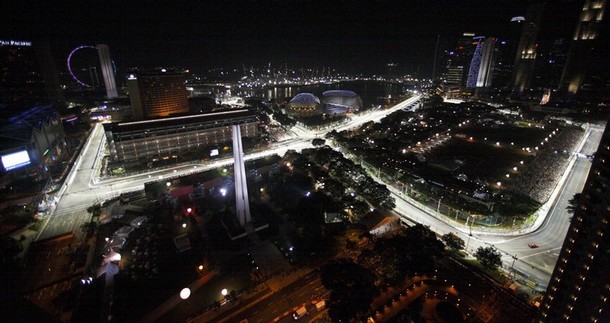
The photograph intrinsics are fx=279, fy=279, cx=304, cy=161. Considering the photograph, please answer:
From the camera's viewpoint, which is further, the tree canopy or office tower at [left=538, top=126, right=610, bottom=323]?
the tree canopy

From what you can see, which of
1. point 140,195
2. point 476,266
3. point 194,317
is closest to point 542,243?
point 476,266

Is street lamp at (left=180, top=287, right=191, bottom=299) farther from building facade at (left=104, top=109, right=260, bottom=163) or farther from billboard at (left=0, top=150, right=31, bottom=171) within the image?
building facade at (left=104, top=109, right=260, bottom=163)

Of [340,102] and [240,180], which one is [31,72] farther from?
[340,102]

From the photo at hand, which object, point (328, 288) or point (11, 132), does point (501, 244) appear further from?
point (11, 132)

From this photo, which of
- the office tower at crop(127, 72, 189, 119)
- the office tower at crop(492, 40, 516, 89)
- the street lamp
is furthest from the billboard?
the office tower at crop(492, 40, 516, 89)

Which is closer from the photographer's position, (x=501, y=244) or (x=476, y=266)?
(x=476, y=266)

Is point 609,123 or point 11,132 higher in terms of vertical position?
point 609,123
